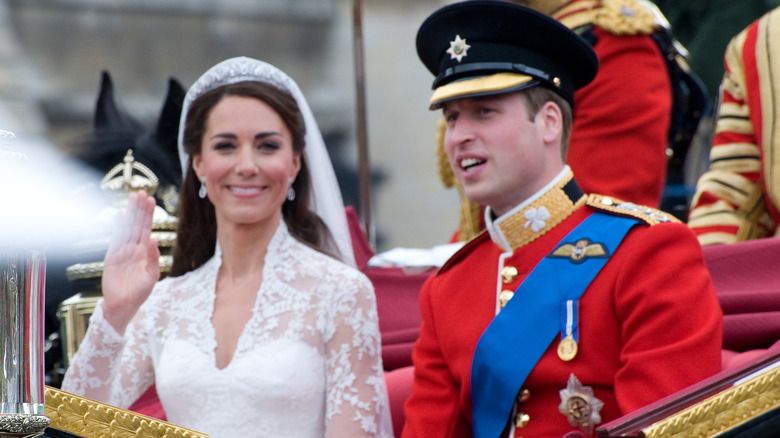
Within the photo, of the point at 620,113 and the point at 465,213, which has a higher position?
the point at 620,113

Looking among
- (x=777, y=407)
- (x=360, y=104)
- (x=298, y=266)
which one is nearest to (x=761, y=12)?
(x=360, y=104)

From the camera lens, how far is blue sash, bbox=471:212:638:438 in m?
2.22

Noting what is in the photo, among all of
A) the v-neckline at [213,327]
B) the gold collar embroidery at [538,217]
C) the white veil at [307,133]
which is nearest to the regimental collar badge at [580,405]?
the gold collar embroidery at [538,217]

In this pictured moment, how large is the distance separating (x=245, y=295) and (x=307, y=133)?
0.43 m

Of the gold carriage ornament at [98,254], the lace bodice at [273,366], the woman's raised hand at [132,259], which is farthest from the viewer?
the gold carriage ornament at [98,254]

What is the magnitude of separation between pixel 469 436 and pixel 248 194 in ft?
2.66

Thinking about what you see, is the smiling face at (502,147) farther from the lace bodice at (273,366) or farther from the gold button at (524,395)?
the lace bodice at (273,366)

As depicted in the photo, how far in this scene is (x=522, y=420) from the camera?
2227mm

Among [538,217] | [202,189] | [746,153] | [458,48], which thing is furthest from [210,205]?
[746,153]

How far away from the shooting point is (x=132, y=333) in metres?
2.88

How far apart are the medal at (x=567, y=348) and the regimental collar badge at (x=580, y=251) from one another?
0.16 meters

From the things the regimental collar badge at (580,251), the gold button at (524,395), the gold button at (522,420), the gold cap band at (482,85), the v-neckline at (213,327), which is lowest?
the gold button at (522,420)

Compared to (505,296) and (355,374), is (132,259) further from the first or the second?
(505,296)

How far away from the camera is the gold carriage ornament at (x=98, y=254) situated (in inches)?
121
